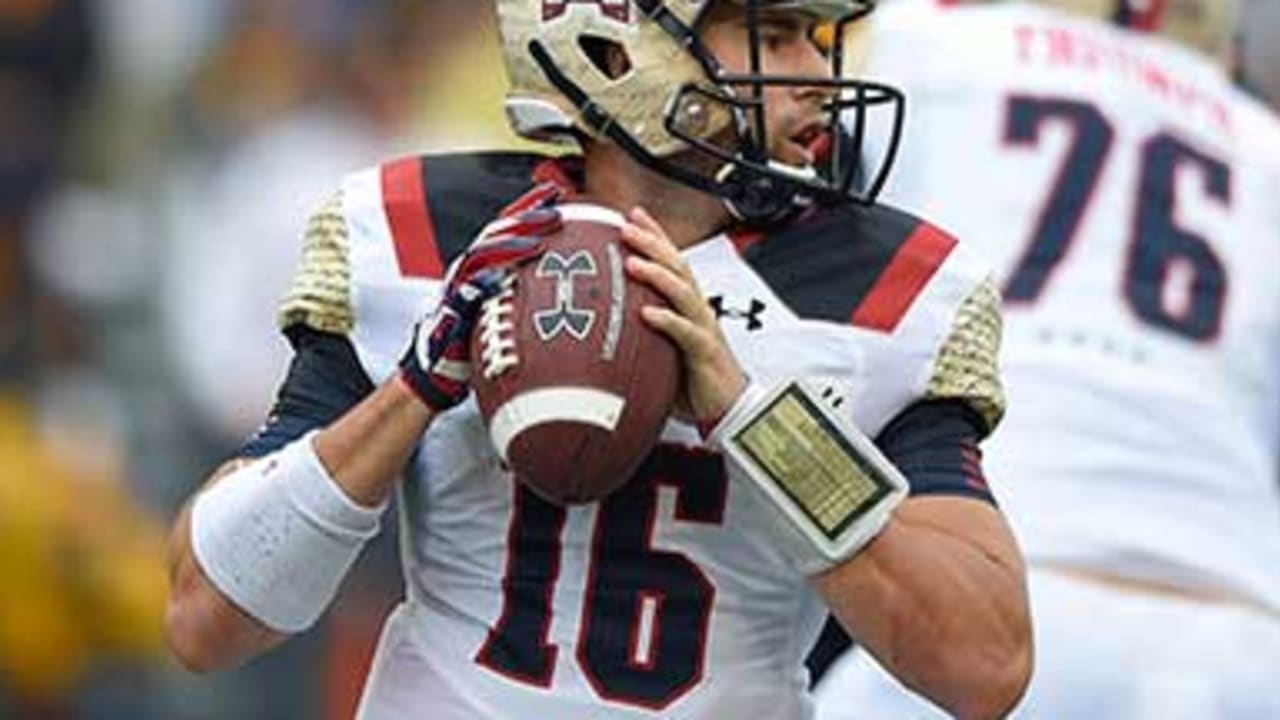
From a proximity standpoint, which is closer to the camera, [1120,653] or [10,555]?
[1120,653]

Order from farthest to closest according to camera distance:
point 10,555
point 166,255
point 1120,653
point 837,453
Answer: point 166,255
point 10,555
point 1120,653
point 837,453

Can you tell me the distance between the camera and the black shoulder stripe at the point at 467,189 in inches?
183

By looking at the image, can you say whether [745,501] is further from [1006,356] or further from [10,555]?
[10,555]

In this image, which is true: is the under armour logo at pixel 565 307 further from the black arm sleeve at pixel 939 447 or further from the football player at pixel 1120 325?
the football player at pixel 1120 325

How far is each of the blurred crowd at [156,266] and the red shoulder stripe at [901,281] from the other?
5.00 meters

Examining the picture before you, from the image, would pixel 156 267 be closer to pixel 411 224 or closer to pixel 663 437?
pixel 411 224

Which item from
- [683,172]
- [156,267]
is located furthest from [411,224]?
[156,267]

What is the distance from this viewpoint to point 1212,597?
5992mm

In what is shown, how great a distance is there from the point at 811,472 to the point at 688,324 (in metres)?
0.20

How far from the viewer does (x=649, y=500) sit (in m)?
4.54

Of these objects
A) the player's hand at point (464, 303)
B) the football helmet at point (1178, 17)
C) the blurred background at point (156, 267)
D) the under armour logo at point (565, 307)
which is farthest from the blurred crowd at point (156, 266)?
the under armour logo at point (565, 307)

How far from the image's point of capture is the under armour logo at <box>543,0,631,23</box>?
4543 millimetres

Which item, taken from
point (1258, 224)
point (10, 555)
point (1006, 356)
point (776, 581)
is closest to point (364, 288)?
point (776, 581)

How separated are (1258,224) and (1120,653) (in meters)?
0.75
